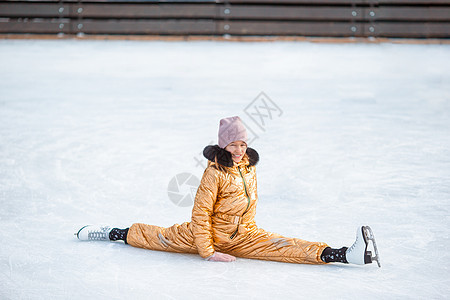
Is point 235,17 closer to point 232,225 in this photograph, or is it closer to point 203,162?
Answer: point 203,162

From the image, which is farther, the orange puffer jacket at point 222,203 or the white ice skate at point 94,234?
the white ice skate at point 94,234

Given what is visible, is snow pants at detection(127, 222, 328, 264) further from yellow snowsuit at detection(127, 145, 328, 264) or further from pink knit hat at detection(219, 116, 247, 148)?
pink knit hat at detection(219, 116, 247, 148)

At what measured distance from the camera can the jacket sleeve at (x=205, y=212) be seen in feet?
7.63

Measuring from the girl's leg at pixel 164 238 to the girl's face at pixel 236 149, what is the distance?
14.1 inches

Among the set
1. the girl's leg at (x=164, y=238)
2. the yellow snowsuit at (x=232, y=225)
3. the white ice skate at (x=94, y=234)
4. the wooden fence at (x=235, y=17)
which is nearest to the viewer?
the yellow snowsuit at (x=232, y=225)

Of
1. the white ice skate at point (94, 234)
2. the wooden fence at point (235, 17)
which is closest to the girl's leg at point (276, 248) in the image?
the white ice skate at point (94, 234)

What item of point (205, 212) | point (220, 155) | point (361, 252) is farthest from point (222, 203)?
point (361, 252)

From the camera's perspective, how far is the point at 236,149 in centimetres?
232

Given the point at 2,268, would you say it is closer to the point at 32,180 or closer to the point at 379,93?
the point at 32,180

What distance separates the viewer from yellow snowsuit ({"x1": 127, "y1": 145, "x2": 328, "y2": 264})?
2.33 meters

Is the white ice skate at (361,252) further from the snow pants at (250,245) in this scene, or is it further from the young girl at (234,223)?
the snow pants at (250,245)

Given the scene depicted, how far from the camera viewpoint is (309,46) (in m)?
9.20

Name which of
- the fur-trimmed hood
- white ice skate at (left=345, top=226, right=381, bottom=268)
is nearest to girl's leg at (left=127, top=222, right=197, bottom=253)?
the fur-trimmed hood

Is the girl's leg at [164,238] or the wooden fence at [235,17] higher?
the wooden fence at [235,17]
